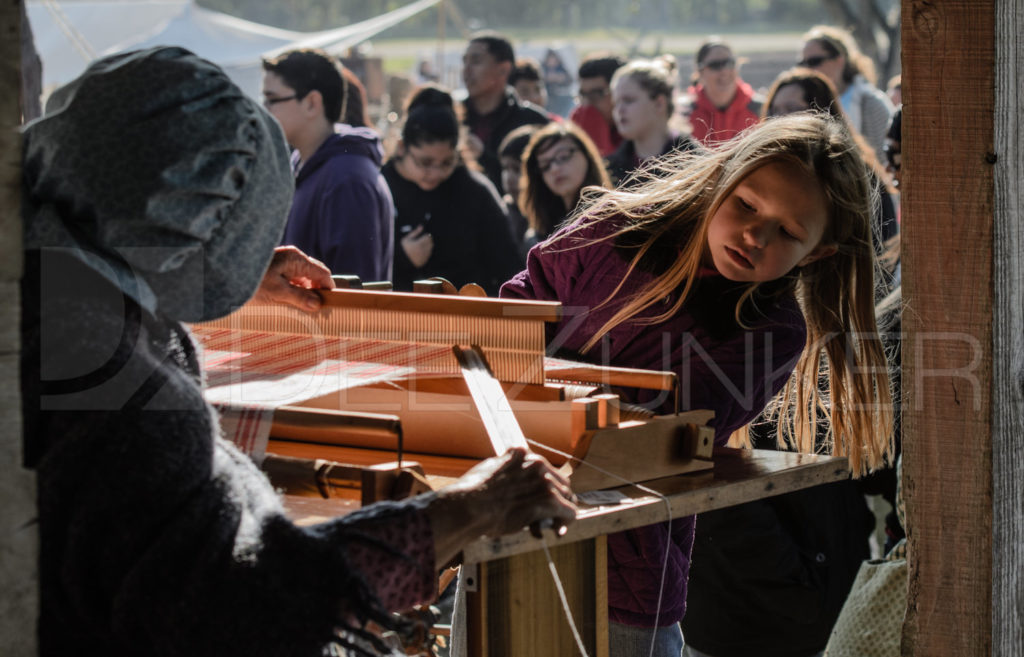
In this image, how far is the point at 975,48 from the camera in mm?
1948

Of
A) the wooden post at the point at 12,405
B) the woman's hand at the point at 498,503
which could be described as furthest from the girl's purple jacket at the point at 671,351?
the wooden post at the point at 12,405

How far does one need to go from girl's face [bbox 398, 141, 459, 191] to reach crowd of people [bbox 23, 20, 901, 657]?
0.20ft

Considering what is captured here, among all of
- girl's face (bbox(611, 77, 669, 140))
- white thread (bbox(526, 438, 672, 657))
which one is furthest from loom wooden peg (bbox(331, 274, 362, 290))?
girl's face (bbox(611, 77, 669, 140))

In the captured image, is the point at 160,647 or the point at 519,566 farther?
the point at 519,566

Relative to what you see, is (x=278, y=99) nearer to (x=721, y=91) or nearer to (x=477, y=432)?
(x=477, y=432)

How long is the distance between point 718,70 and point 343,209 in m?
A: 3.85

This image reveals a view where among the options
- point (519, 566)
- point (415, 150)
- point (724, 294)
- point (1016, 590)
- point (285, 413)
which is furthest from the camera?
point (415, 150)

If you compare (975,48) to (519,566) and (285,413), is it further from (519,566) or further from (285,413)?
(285,413)

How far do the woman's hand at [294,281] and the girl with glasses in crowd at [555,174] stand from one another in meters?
2.99

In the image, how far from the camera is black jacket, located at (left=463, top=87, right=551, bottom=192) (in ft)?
22.4

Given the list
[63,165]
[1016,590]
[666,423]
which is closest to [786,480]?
[666,423]

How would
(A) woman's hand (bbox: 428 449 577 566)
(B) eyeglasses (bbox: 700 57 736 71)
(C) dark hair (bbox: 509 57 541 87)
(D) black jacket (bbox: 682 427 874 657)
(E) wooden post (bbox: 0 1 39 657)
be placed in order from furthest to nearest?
(C) dark hair (bbox: 509 57 541 87) → (B) eyeglasses (bbox: 700 57 736 71) → (D) black jacket (bbox: 682 427 874 657) → (A) woman's hand (bbox: 428 449 577 566) → (E) wooden post (bbox: 0 1 39 657)

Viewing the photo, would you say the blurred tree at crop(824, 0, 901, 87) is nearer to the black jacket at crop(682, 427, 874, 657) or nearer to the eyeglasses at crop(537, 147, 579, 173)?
the eyeglasses at crop(537, 147, 579, 173)

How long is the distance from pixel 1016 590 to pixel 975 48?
996mm
